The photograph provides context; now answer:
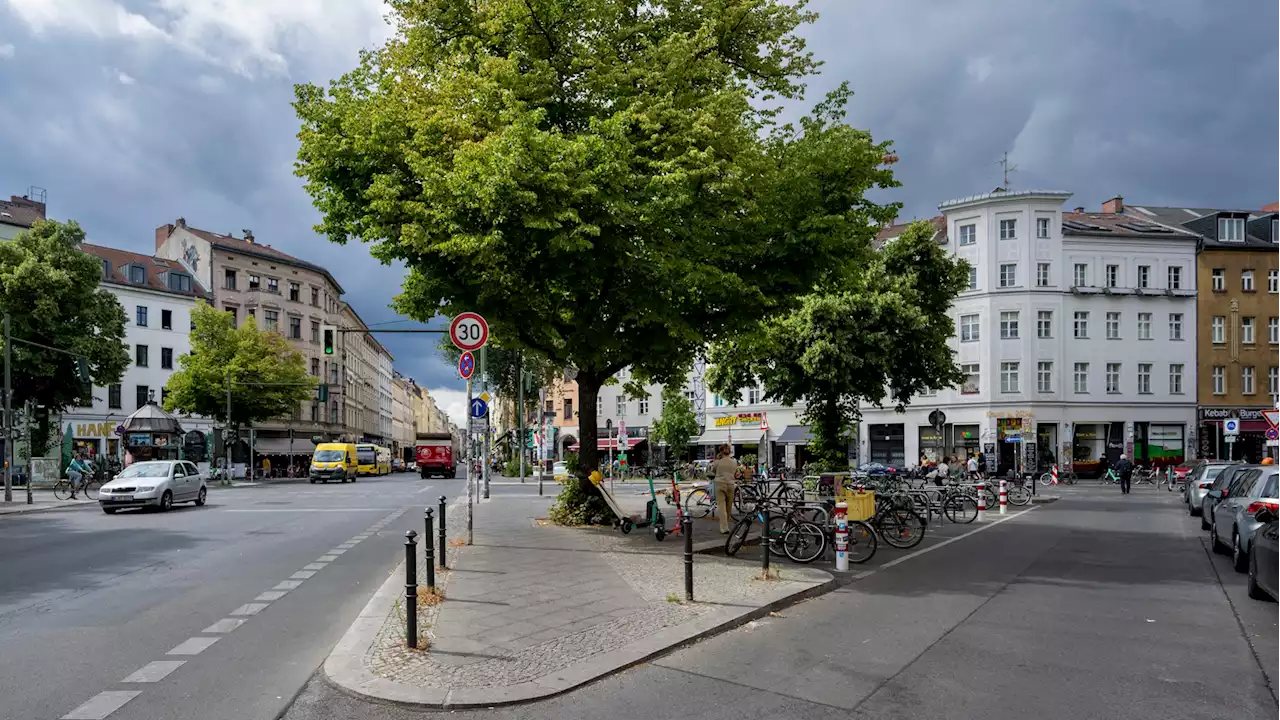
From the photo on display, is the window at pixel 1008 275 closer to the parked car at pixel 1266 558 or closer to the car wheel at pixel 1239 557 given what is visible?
the car wheel at pixel 1239 557

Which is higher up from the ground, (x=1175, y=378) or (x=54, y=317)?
(x=54, y=317)

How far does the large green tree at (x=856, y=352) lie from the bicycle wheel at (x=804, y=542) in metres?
17.2

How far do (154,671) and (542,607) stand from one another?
342 cm

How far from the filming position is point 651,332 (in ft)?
54.0

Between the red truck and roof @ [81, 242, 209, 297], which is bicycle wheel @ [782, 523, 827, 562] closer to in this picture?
the red truck

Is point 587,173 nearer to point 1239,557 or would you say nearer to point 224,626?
point 224,626

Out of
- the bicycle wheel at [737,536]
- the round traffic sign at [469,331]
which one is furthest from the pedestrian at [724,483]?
the round traffic sign at [469,331]

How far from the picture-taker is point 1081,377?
5275 centimetres

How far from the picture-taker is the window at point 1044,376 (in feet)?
171

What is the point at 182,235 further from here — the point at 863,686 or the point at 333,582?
the point at 863,686

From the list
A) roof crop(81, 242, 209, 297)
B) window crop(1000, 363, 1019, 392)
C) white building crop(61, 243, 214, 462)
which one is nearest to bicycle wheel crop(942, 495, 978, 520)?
window crop(1000, 363, 1019, 392)

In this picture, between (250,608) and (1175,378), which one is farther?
(1175,378)

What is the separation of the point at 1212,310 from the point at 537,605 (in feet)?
185

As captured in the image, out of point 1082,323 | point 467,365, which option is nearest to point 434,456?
point 1082,323
